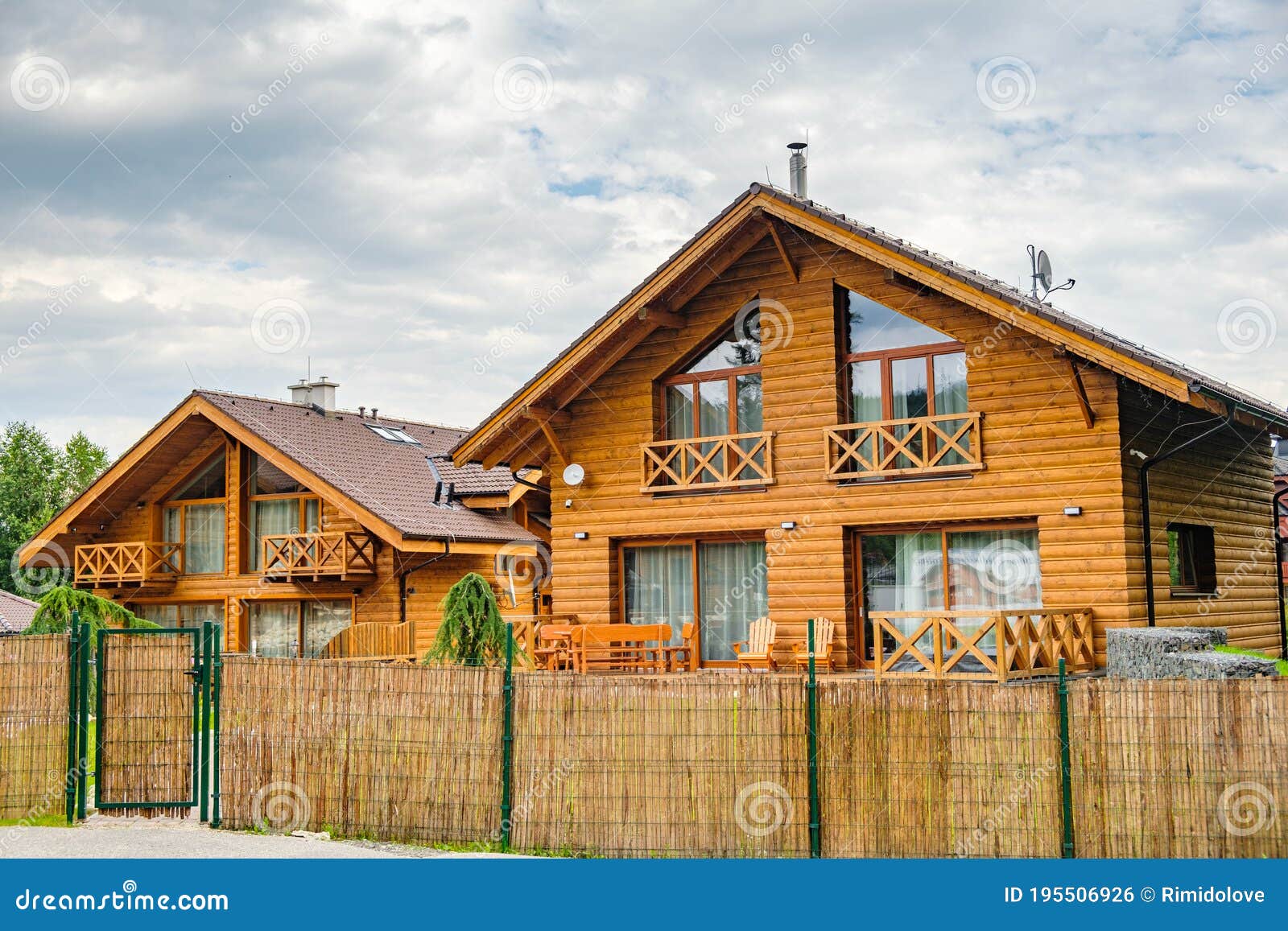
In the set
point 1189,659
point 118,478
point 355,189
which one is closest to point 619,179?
point 355,189

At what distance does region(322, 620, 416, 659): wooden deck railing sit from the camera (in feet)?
68.0

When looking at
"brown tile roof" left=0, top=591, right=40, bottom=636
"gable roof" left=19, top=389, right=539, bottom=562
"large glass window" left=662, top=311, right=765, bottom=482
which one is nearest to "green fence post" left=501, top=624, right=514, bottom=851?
"large glass window" left=662, top=311, right=765, bottom=482

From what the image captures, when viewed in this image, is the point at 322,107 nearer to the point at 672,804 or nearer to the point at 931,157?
the point at 931,157

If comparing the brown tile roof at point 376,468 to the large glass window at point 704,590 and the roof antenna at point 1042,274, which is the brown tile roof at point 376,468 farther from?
the roof antenna at point 1042,274

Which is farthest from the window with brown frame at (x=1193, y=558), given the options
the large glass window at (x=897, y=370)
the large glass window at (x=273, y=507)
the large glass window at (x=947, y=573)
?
the large glass window at (x=273, y=507)

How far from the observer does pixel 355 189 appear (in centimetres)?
1903

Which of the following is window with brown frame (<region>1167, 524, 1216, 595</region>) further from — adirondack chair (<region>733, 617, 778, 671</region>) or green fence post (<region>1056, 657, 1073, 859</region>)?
green fence post (<region>1056, 657, 1073, 859</region>)

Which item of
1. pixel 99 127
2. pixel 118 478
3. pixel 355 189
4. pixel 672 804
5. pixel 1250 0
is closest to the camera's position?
pixel 672 804

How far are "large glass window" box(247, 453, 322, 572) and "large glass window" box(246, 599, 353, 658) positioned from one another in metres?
0.93

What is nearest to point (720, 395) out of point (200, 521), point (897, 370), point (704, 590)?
point (897, 370)

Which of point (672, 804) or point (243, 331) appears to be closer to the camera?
point (672, 804)

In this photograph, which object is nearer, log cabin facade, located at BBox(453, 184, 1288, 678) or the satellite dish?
log cabin facade, located at BBox(453, 184, 1288, 678)

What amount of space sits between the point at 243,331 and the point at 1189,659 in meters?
17.0

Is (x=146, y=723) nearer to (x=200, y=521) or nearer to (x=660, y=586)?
(x=660, y=586)
